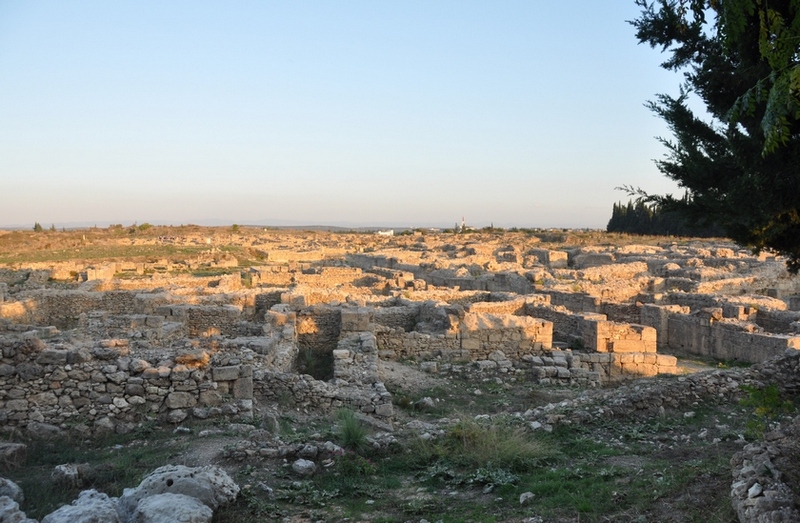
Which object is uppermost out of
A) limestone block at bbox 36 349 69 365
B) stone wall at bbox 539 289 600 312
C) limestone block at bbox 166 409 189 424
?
limestone block at bbox 36 349 69 365

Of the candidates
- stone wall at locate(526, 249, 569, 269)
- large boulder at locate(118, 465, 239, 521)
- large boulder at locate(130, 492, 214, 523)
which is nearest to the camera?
large boulder at locate(130, 492, 214, 523)

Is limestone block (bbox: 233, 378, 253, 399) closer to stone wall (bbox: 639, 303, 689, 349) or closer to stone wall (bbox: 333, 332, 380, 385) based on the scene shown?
stone wall (bbox: 333, 332, 380, 385)

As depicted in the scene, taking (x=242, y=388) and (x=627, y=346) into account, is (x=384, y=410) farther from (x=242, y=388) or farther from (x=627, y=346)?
(x=627, y=346)

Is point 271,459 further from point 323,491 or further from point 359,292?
point 359,292

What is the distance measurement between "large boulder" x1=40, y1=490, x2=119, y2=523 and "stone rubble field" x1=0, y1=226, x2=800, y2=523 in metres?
0.02

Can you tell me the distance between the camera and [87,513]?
13.9 ft

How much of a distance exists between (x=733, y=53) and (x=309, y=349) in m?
9.84

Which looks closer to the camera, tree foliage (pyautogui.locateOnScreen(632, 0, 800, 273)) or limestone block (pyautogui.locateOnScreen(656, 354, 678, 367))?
tree foliage (pyautogui.locateOnScreen(632, 0, 800, 273))

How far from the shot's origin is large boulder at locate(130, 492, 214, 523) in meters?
4.30

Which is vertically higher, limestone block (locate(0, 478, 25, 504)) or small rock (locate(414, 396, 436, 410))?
limestone block (locate(0, 478, 25, 504))

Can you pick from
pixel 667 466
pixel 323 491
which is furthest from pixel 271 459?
pixel 667 466

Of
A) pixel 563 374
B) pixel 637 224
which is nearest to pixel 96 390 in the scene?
pixel 563 374

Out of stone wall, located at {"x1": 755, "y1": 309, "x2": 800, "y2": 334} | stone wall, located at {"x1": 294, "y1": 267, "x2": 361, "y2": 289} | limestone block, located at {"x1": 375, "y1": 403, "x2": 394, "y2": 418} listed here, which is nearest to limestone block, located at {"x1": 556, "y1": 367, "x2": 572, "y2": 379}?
Result: limestone block, located at {"x1": 375, "y1": 403, "x2": 394, "y2": 418}

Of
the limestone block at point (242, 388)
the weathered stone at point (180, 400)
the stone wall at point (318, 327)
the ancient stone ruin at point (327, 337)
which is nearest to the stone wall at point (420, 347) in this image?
the ancient stone ruin at point (327, 337)
